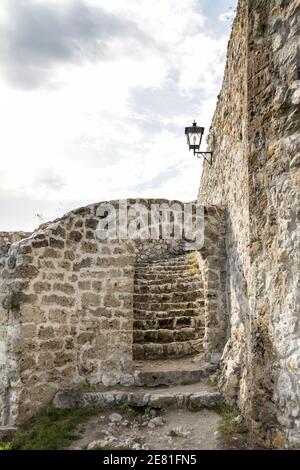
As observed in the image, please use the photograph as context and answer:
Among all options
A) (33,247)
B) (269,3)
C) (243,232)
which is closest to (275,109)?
(269,3)

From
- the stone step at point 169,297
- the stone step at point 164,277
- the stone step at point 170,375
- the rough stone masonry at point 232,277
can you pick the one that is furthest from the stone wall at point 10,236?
the stone step at point 170,375

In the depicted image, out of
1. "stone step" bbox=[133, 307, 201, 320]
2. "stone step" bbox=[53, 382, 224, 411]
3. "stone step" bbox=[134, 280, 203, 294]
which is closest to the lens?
"stone step" bbox=[53, 382, 224, 411]

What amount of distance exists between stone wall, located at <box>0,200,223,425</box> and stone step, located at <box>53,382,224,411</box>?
0.76 feet

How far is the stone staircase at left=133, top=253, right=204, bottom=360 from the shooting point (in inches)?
301

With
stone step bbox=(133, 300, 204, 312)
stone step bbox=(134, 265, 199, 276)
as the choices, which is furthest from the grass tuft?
stone step bbox=(134, 265, 199, 276)

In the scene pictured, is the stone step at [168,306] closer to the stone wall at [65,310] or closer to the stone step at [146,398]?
the stone wall at [65,310]

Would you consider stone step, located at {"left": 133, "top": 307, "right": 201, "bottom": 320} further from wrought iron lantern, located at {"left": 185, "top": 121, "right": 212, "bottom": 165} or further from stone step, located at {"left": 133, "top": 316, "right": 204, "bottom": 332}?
wrought iron lantern, located at {"left": 185, "top": 121, "right": 212, "bottom": 165}

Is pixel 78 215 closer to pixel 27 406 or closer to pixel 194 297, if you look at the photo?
pixel 27 406

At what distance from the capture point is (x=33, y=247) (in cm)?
620

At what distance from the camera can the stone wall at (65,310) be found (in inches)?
232

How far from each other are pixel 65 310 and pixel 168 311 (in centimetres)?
269

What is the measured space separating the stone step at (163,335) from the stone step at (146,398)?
1.66 m

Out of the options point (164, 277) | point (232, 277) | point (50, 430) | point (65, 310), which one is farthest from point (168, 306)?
point (50, 430)
